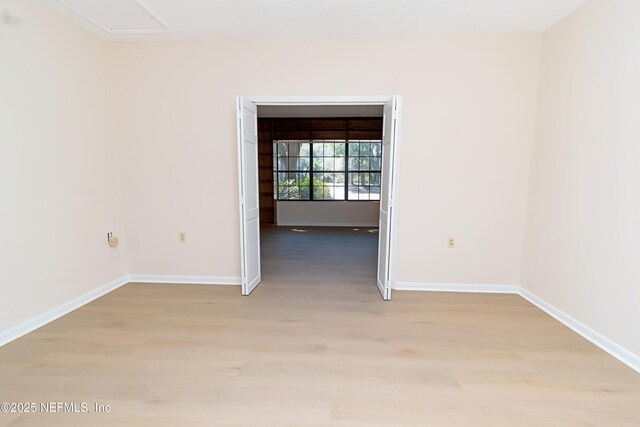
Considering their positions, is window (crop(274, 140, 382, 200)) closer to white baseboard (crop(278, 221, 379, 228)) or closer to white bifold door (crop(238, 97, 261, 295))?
white baseboard (crop(278, 221, 379, 228))

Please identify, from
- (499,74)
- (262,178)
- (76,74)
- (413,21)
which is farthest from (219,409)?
(262,178)

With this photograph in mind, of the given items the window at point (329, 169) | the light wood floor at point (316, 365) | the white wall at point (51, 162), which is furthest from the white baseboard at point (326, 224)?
the white wall at point (51, 162)

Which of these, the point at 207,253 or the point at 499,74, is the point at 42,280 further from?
the point at 499,74

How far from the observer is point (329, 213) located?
7.24 metres

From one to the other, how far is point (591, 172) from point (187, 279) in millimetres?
3889

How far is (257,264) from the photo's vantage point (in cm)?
336

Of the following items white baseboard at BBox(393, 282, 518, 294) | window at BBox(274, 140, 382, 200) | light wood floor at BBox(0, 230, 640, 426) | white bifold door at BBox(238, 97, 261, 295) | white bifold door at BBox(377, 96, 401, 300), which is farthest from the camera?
window at BBox(274, 140, 382, 200)

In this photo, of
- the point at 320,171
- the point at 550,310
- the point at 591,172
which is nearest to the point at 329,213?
the point at 320,171

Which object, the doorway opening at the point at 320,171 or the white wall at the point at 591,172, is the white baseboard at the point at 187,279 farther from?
the white wall at the point at 591,172

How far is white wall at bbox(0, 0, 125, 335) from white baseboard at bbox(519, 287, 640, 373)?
4304 millimetres

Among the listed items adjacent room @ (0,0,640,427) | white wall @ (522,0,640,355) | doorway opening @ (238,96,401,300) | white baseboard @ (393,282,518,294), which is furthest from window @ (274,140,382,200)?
white wall @ (522,0,640,355)

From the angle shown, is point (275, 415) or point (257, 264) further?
point (257, 264)

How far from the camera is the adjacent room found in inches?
68.0

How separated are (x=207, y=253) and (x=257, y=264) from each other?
22.4 inches
